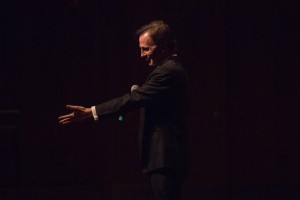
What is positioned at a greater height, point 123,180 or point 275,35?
point 275,35

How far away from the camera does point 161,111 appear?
362 cm

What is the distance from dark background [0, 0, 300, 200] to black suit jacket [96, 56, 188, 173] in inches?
109

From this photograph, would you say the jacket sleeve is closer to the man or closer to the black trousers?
the man

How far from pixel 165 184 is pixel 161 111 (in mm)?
453

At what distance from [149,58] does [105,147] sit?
2.91 metres

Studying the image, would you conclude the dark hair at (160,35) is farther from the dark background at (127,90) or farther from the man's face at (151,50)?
the dark background at (127,90)

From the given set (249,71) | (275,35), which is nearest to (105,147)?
(249,71)

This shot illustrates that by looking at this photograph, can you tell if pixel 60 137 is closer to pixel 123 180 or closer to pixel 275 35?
pixel 123 180

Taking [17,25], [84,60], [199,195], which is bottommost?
[199,195]

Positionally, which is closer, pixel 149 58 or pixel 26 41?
pixel 149 58

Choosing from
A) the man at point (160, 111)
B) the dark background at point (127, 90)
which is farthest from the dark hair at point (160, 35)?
the dark background at point (127, 90)

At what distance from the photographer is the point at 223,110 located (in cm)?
652

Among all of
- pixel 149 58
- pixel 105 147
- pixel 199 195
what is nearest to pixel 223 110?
pixel 199 195

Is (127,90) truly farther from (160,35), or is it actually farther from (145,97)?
(145,97)
